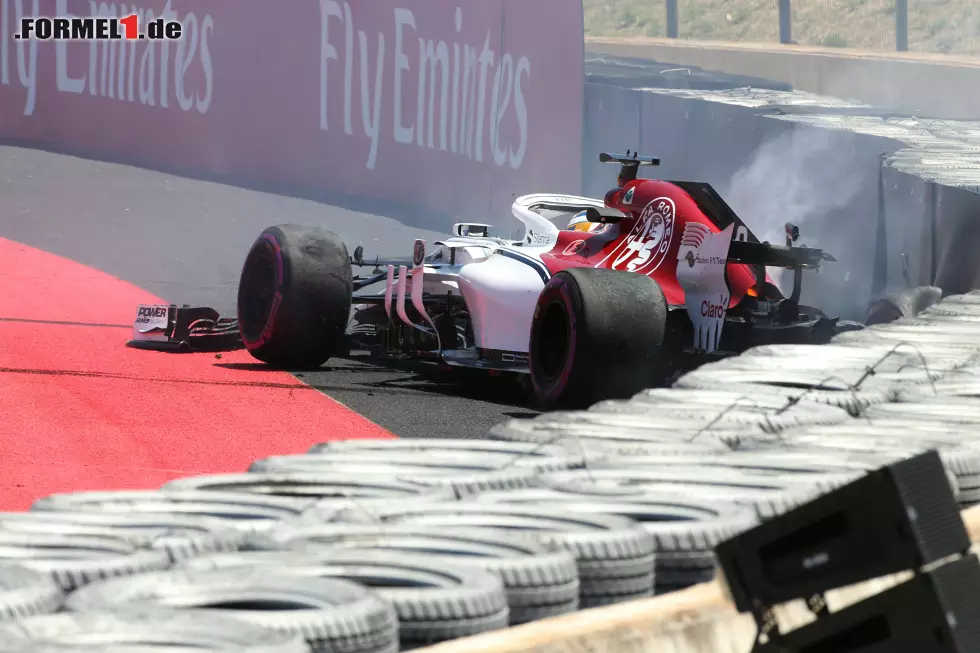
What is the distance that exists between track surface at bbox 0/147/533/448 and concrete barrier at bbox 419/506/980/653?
10912 mm

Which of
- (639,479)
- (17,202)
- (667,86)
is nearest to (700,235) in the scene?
(639,479)

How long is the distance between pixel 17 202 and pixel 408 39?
484 cm

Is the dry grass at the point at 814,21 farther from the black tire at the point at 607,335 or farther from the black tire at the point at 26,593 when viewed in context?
the black tire at the point at 26,593

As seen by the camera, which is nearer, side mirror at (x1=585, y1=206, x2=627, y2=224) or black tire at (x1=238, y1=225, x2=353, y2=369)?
side mirror at (x1=585, y1=206, x2=627, y2=224)

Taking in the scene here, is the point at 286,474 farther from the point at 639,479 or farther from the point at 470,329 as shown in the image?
the point at 470,329

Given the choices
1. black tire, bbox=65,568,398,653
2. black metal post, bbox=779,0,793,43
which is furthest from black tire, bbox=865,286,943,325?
black metal post, bbox=779,0,793,43

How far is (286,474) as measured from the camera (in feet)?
14.4

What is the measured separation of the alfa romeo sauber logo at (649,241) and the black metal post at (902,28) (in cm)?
2298

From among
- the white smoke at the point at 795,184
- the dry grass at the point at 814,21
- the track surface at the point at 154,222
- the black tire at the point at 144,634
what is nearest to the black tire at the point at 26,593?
the black tire at the point at 144,634

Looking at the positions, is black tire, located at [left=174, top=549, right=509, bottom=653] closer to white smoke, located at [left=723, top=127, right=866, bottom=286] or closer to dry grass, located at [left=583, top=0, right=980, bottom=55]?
white smoke, located at [left=723, top=127, right=866, bottom=286]

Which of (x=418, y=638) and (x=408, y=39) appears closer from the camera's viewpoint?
(x=418, y=638)

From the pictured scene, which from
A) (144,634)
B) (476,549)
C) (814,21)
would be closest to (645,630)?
(476,549)

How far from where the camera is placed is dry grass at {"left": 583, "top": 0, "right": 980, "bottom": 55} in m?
43.8

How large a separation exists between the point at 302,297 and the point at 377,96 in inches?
252
